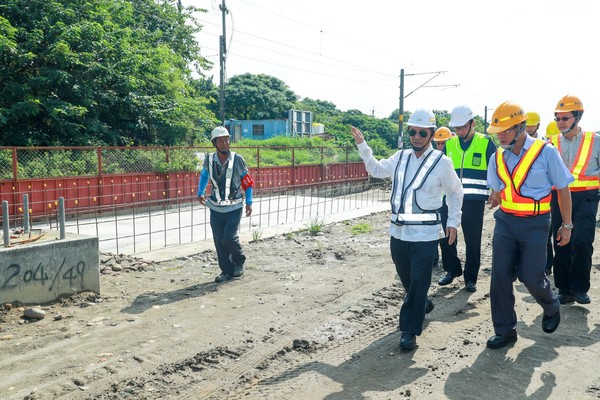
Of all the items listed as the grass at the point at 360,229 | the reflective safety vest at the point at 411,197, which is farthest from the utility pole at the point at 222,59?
the reflective safety vest at the point at 411,197

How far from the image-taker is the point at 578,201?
5.81 meters

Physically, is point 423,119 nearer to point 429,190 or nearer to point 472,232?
point 429,190

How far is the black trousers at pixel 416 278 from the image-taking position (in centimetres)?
451

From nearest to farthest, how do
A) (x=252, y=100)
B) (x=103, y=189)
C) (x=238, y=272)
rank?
(x=238, y=272), (x=103, y=189), (x=252, y=100)

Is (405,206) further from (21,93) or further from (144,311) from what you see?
(21,93)

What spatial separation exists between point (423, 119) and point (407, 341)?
1.83 m

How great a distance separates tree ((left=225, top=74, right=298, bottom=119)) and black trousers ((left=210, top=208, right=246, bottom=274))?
41254mm

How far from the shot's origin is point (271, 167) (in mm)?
21531

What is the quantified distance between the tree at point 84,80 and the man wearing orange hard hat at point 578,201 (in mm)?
15832

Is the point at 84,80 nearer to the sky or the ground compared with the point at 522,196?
nearer to the sky

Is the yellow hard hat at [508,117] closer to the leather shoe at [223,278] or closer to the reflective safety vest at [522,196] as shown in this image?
the reflective safety vest at [522,196]

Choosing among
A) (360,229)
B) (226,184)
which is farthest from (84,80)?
(226,184)

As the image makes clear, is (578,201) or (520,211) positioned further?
(578,201)

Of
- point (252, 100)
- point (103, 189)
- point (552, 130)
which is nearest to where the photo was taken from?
point (552, 130)
